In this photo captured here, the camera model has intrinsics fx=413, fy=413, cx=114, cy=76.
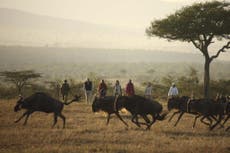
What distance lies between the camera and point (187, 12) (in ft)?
110

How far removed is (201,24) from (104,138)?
21.1 m

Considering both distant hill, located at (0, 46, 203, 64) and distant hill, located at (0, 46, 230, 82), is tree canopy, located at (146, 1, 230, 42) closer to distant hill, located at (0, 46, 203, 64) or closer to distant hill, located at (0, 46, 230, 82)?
distant hill, located at (0, 46, 230, 82)

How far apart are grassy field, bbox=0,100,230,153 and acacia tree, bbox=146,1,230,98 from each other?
1560 centimetres

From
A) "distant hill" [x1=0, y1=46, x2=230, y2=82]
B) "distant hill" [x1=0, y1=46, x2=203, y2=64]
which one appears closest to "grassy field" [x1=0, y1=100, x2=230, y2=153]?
"distant hill" [x1=0, y1=46, x2=230, y2=82]

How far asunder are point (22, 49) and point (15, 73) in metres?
119

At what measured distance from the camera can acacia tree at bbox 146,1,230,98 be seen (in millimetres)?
33062

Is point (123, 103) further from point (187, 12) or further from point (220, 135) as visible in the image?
point (187, 12)

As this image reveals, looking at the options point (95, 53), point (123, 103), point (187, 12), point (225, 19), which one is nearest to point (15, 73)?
point (187, 12)

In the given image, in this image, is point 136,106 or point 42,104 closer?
point 42,104

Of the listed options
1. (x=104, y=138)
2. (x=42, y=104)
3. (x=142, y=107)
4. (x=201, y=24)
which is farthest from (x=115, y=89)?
(x=201, y=24)

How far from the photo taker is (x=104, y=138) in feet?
47.1

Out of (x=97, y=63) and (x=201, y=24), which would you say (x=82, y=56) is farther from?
(x=201, y=24)

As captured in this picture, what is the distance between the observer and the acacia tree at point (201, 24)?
3306cm

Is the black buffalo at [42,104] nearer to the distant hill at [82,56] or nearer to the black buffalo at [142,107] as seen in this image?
the black buffalo at [142,107]
